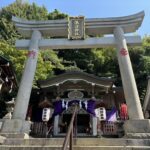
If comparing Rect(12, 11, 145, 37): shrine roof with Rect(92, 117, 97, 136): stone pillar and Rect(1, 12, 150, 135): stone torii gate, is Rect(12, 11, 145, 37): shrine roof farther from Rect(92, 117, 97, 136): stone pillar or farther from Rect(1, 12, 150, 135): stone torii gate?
Rect(92, 117, 97, 136): stone pillar

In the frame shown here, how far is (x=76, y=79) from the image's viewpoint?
16.4 meters

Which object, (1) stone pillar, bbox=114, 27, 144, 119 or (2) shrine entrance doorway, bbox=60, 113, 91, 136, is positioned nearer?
(1) stone pillar, bbox=114, 27, 144, 119

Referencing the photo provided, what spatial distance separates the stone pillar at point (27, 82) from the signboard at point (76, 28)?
1.60m

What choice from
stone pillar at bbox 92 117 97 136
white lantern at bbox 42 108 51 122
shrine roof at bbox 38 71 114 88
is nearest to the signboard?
shrine roof at bbox 38 71 114 88

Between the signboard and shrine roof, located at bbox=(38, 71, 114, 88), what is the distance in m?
4.89

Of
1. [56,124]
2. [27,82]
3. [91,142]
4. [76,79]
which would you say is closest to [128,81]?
[91,142]

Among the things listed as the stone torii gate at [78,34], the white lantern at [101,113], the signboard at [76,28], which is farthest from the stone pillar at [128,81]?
the white lantern at [101,113]

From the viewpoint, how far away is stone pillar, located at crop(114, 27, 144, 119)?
9086mm

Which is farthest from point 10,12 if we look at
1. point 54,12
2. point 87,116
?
point 87,116

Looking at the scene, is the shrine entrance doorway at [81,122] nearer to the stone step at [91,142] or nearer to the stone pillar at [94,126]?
the stone pillar at [94,126]

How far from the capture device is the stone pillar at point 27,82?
931cm

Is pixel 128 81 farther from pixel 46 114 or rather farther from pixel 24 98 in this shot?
pixel 46 114

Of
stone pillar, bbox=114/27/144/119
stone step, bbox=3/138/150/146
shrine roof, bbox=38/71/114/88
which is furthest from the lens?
shrine roof, bbox=38/71/114/88

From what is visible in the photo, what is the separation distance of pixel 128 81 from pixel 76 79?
7033 mm
